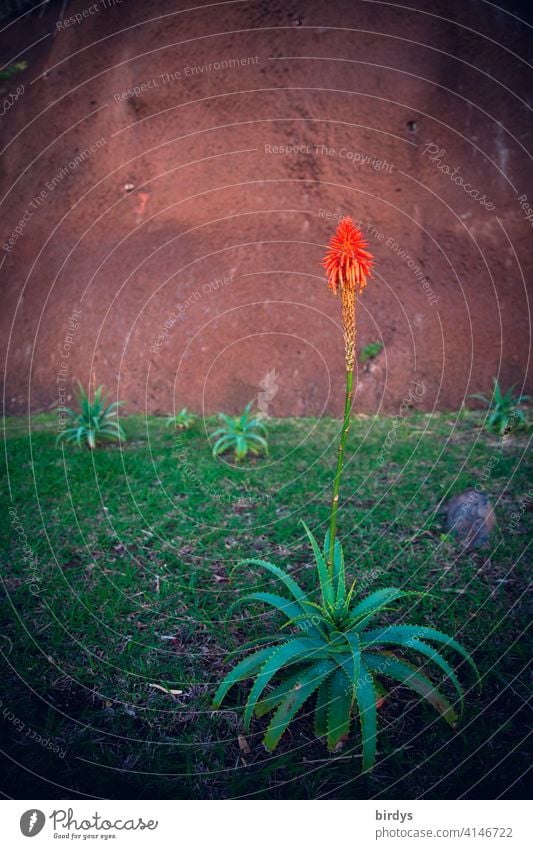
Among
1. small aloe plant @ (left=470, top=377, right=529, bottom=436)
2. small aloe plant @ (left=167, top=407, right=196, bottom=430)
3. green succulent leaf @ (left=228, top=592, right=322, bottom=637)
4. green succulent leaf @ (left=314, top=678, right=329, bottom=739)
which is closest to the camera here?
green succulent leaf @ (left=314, top=678, right=329, bottom=739)

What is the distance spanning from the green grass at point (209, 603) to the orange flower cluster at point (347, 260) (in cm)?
215

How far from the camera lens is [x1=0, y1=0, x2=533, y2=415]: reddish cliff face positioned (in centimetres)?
830

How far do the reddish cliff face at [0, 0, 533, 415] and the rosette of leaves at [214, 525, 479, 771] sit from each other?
6.86 meters

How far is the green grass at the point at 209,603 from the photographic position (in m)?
2.17

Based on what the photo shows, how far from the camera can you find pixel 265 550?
13.8 ft

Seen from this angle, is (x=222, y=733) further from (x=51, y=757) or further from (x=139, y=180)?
(x=139, y=180)

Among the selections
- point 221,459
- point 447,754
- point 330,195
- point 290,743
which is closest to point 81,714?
point 290,743

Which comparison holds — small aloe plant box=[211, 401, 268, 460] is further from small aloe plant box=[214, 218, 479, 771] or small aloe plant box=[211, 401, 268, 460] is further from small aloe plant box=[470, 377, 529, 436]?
small aloe plant box=[214, 218, 479, 771]

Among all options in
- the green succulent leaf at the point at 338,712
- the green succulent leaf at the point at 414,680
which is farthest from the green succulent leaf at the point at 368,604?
the green succulent leaf at the point at 338,712

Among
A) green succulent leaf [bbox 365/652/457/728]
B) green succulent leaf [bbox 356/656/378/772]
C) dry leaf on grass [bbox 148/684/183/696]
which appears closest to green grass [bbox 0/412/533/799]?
dry leaf on grass [bbox 148/684/183/696]

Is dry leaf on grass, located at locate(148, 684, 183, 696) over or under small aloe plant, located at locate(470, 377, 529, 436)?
under

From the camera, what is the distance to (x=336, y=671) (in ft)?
7.56
